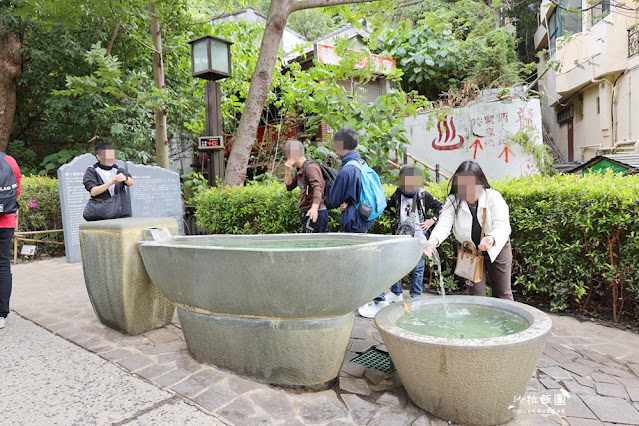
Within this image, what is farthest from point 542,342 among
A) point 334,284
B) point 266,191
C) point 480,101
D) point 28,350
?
point 480,101

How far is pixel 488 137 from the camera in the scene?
35.4 ft

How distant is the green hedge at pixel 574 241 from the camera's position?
388 cm

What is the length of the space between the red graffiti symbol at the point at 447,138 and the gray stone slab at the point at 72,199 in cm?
833

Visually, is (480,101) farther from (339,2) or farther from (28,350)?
(28,350)

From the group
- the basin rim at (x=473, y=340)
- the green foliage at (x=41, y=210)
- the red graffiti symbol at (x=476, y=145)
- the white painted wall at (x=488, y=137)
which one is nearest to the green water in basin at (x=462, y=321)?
the basin rim at (x=473, y=340)

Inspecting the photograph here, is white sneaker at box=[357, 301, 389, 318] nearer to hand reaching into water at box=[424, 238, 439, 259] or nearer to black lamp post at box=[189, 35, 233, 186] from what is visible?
hand reaching into water at box=[424, 238, 439, 259]

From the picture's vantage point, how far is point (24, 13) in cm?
741

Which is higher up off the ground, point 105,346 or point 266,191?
point 266,191

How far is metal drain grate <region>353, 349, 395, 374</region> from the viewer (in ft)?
10.1

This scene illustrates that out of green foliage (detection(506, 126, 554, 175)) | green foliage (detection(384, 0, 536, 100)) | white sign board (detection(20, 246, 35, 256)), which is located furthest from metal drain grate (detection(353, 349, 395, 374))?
green foliage (detection(384, 0, 536, 100))

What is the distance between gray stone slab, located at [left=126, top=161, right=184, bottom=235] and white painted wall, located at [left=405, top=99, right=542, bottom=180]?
6023 millimetres

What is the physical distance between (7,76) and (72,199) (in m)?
5.15

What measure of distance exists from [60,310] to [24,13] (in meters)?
5.99

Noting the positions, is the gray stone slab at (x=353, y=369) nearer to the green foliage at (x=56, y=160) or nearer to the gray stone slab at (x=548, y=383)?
the gray stone slab at (x=548, y=383)
